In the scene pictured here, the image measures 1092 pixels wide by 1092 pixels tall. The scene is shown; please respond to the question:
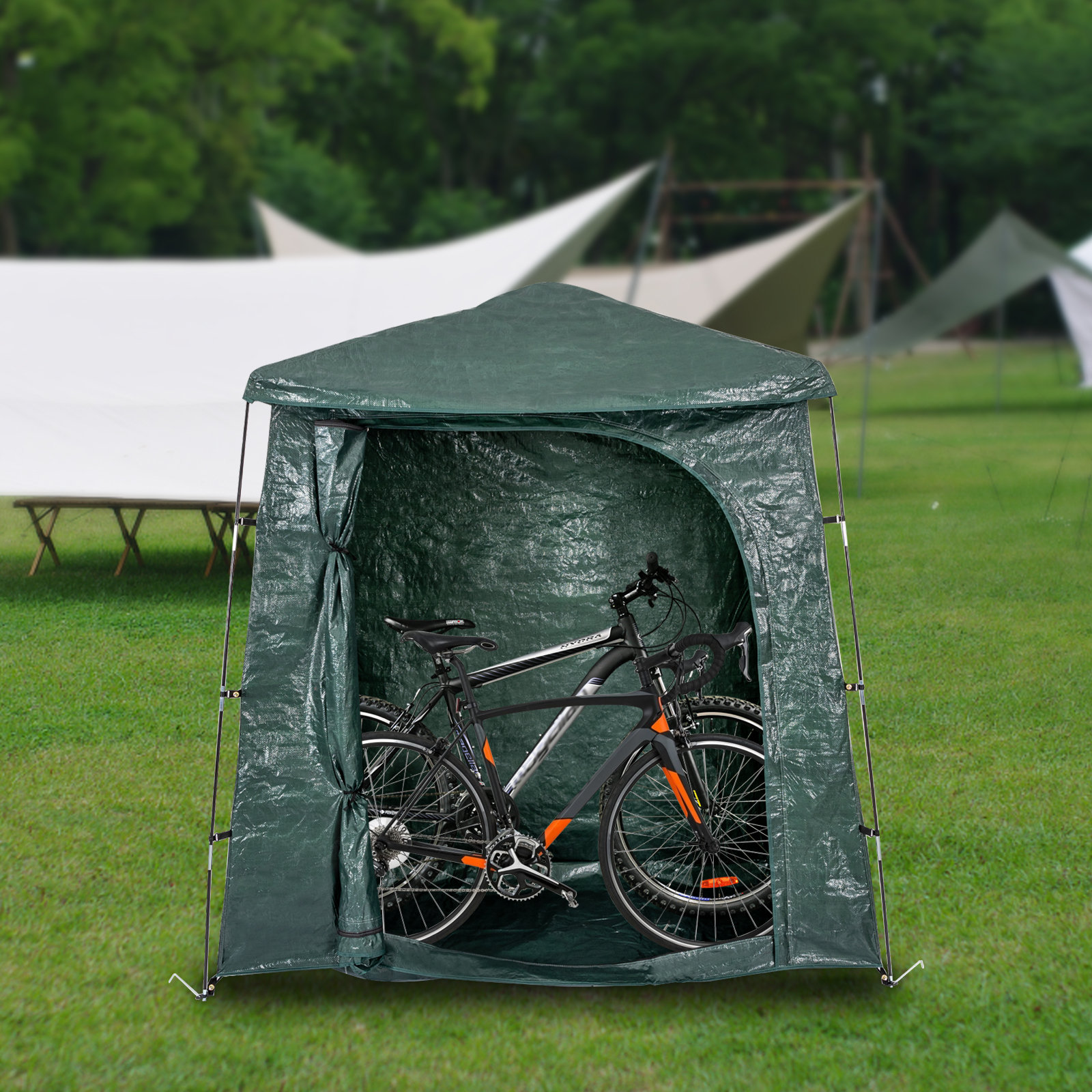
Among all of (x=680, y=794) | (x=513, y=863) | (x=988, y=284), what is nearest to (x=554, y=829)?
(x=513, y=863)

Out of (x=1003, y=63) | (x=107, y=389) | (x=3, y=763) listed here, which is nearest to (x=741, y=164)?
(x=1003, y=63)

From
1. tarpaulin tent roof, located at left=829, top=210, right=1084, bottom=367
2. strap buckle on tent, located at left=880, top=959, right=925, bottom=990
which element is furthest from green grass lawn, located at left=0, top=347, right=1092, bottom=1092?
tarpaulin tent roof, located at left=829, top=210, right=1084, bottom=367

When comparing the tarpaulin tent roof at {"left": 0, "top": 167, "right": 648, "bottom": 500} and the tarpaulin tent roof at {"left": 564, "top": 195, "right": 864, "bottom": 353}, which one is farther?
the tarpaulin tent roof at {"left": 564, "top": 195, "right": 864, "bottom": 353}

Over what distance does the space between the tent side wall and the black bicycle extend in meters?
0.23

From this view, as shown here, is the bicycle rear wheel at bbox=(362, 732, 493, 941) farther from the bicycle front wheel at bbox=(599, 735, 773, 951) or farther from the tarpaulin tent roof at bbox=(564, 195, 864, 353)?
the tarpaulin tent roof at bbox=(564, 195, 864, 353)

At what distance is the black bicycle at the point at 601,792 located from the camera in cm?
379

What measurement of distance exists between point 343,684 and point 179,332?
21.1 ft

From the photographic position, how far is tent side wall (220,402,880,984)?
3543 mm

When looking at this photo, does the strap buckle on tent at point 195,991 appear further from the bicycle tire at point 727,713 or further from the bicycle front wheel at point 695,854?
the bicycle tire at point 727,713

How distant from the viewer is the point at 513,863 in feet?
12.4

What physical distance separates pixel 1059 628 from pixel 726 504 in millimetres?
4687

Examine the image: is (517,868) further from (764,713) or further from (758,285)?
(758,285)

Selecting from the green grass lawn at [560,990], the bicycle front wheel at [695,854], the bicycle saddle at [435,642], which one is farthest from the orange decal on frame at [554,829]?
the bicycle saddle at [435,642]

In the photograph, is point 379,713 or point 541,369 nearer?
point 541,369
